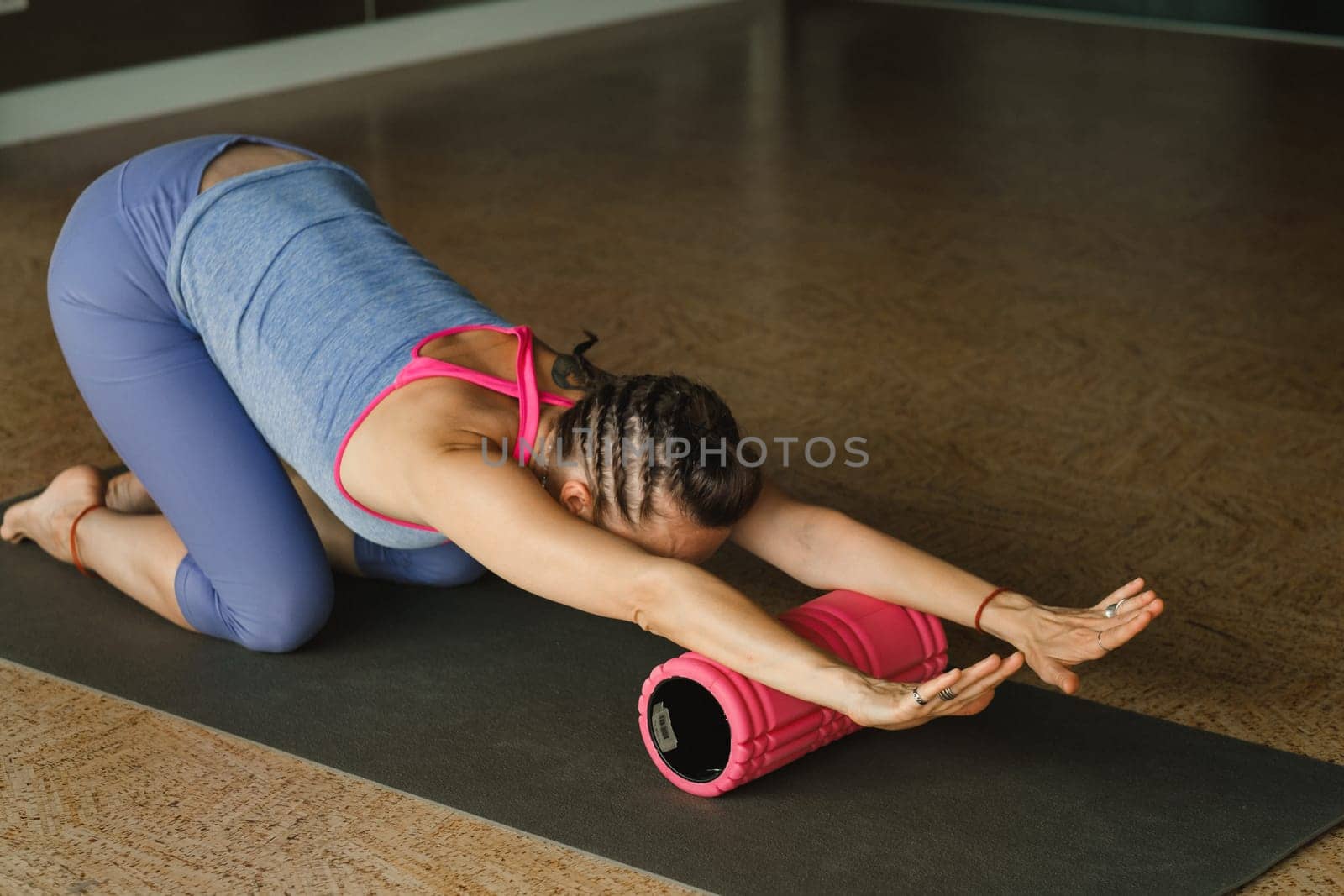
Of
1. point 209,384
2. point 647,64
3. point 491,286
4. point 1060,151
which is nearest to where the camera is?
point 209,384

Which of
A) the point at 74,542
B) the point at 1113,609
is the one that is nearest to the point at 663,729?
the point at 1113,609

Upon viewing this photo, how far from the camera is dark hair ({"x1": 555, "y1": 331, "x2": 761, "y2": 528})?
178 centimetres

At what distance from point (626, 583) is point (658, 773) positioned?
1.27ft

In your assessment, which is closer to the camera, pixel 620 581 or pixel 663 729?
pixel 620 581

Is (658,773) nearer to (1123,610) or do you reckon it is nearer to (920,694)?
(920,694)

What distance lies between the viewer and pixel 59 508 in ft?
8.21

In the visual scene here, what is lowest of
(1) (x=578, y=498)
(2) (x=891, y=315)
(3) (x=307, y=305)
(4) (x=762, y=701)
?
(2) (x=891, y=315)

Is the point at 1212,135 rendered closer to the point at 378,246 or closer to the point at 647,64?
the point at 647,64

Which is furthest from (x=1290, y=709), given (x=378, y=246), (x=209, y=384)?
(x=209, y=384)

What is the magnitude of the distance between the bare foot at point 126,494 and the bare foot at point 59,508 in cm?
3

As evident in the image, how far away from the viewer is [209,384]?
86.7 inches

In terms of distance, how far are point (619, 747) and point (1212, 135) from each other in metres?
4.26

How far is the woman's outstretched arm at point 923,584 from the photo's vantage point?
70.8 inches

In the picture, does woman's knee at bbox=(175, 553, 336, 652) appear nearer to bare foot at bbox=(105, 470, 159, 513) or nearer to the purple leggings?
the purple leggings
